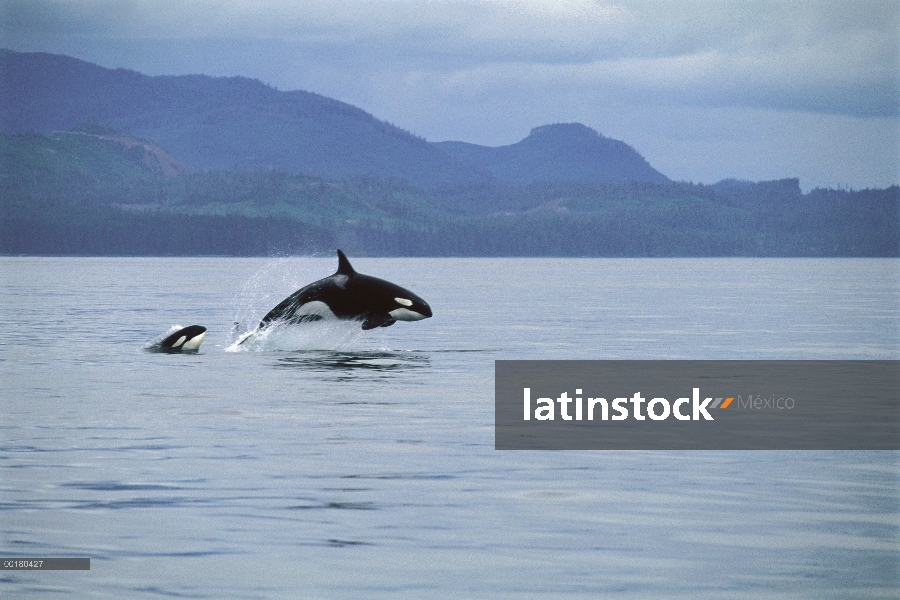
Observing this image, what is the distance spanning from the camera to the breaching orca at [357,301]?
32.2 meters

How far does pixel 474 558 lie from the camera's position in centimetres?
1289

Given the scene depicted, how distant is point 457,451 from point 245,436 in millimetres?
3537

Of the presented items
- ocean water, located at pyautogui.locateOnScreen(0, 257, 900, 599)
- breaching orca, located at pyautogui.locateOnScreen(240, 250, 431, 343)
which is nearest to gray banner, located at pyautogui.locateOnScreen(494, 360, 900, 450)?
ocean water, located at pyautogui.locateOnScreen(0, 257, 900, 599)

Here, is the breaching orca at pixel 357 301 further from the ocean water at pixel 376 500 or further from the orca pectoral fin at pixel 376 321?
the ocean water at pixel 376 500

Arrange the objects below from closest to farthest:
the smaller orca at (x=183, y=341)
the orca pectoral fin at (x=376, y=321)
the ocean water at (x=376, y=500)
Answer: the ocean water at (x=376, y=500), the orca pectoral fin at (x=376, y=321), the smaller orca at (x=183, y=341)

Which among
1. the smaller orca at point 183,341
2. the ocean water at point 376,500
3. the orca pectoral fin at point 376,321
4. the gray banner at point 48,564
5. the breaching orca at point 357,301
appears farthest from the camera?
the smaller orca at point 183,341

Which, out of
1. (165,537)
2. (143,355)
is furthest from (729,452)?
(143,355)

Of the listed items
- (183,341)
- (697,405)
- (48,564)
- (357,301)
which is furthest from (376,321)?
(48,564)

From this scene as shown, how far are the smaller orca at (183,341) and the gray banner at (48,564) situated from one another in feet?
70.2

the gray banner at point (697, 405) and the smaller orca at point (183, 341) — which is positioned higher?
the smaller orca at point (183, 341)

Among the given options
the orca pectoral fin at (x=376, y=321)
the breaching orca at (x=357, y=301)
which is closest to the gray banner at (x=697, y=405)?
the breaching orca at (x=357, y=301)

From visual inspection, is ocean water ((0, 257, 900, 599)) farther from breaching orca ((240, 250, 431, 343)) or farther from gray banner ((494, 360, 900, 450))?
breaching orca ((240, 250, 431, 343))

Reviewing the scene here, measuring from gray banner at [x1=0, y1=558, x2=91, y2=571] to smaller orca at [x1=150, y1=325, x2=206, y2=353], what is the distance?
70.2ft

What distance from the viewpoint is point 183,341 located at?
34906mm
